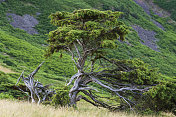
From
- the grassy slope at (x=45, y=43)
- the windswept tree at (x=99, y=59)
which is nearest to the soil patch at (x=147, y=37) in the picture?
the grassy slope at (x=45, y=43)

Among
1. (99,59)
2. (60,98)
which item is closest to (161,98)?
(99,59)

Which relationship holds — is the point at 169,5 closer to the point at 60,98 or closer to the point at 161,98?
the point at 161,98

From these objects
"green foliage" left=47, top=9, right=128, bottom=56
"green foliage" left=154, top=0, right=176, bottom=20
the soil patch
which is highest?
"green foliage" left=47, top=9, right=128, bottom=56

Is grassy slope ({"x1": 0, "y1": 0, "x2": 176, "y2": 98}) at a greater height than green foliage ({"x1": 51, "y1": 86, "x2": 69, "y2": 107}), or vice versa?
green foliage ({"x1": 51, "y1": 86, "x2": 69, "y2": 107})

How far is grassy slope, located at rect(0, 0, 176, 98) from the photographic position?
2844 centimetres

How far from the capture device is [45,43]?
42719 millimetres

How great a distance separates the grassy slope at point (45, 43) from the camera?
28.4 meters

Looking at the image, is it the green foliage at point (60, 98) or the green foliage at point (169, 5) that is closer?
the green foliage at point (60, 98)

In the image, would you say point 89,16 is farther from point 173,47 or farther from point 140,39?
point 173,47

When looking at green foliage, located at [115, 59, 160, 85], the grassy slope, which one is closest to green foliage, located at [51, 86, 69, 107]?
green foliage, located at [115, 59, 160, 85]

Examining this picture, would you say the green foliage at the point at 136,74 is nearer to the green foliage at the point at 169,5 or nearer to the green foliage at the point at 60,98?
the green foliage at the point at 60,98

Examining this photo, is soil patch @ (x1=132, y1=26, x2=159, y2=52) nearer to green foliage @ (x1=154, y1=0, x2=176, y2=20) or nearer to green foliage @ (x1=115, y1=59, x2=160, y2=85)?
green foliage @ (x1=154, y1=0, x2=176, y2=20)

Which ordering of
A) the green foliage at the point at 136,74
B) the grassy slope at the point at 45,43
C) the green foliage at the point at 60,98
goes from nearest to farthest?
1. the green foliage at the point at 60,98
2. the green foliage at the point at 136,74
3. the grassy slope at the point at 45,43

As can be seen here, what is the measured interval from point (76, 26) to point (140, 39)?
52.0m
